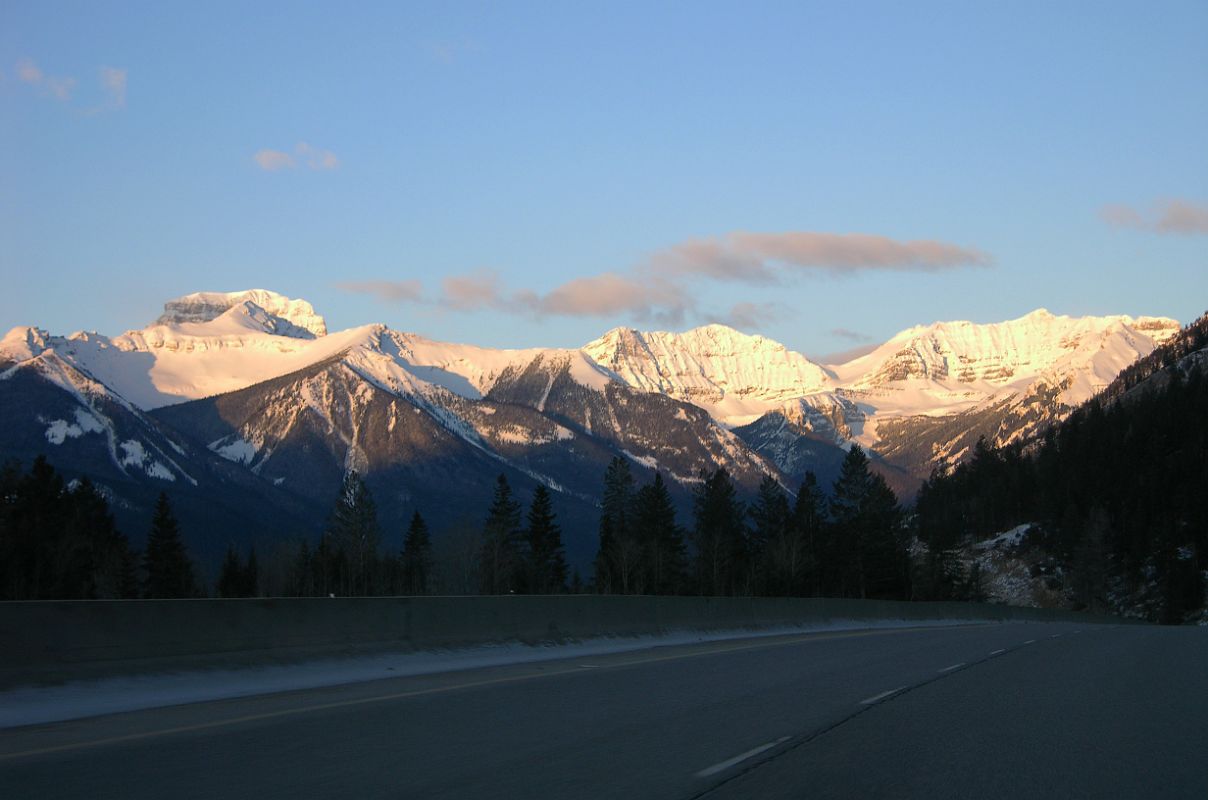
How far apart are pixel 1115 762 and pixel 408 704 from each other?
7.17 metres

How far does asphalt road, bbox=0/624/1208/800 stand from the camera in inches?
379

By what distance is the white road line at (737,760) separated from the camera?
10.1 m

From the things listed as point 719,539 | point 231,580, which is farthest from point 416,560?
point 719,539

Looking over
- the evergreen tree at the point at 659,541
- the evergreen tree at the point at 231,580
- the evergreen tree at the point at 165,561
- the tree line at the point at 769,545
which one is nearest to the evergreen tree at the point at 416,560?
the tree line at the point at 769,545

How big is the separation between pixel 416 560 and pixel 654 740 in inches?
4497

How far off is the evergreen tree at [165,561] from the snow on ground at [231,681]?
7452 cm

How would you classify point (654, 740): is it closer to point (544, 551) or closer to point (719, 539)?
point (719, 539)

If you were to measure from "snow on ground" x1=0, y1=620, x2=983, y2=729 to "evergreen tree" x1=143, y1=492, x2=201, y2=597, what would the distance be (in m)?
74.5

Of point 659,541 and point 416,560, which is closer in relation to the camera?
point 659,541

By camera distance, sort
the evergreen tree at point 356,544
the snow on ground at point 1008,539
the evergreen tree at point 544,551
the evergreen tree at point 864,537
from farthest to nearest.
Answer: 1. the snow on ground at point 1008,539
2. the evergreen tree at point 356,544
3. the evergreen tree at point 544,551
4. the evergreen tree at point 864,537

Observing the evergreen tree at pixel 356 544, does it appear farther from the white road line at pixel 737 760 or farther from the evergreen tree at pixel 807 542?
the white road line at pixel 737 760

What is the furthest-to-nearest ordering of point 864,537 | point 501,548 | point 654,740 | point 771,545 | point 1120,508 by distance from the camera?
1. point 1120,508
2. point 501,548
3. point 771,545
4. point 864,537
5. point 654,740

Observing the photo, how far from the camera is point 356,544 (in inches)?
5281

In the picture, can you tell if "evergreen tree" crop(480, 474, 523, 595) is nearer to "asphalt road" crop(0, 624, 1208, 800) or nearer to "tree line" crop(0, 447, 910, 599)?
"tree line" crop(0, 447, 910, 599)
